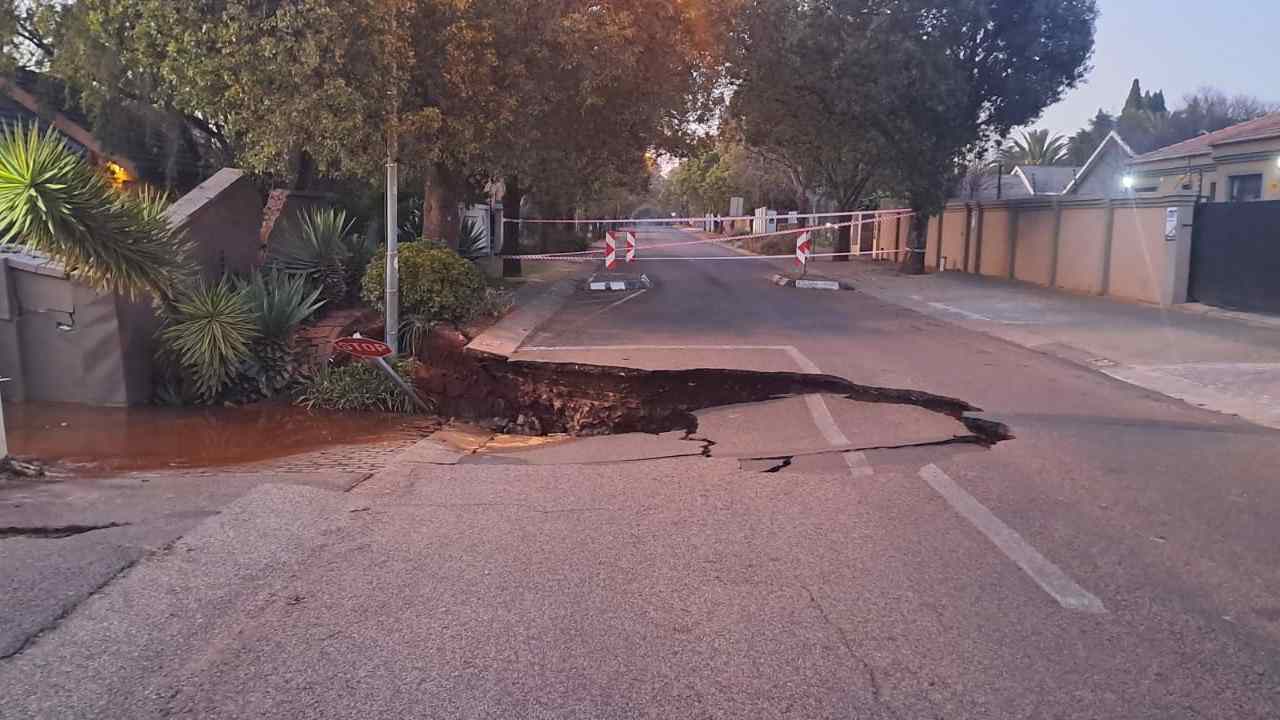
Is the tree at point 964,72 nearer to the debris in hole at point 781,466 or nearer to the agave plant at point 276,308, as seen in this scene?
the agave plant at point 276,308

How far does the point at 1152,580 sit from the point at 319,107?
12282 millimetres

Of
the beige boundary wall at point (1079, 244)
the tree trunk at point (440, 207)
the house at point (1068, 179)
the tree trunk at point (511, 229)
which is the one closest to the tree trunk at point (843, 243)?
the house at point (1068, 179)

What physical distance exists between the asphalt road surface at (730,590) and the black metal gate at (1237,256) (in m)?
10.4

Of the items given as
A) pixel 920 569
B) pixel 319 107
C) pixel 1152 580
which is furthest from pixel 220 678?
pixel 319 107

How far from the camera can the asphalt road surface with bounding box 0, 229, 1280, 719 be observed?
14.0ft

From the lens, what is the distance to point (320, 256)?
15.4 m

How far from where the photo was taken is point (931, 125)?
30.4 meters

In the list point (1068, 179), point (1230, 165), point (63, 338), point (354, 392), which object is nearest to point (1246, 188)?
point (1230, 165)

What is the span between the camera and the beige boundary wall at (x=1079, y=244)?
20.3 metres

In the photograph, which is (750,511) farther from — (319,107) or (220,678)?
(319,107)

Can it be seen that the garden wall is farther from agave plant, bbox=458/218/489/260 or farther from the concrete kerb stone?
agave plant, bbox=458/218/489/260

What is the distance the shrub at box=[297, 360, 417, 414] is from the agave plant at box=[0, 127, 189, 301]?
1.76 m

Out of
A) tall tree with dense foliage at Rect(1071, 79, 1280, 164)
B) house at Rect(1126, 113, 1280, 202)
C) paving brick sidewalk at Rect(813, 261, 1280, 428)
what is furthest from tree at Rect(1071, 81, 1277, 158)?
paving brick sidewalk at Rect(813, 261, 1280, 428)

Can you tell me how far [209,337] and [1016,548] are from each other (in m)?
8.40
